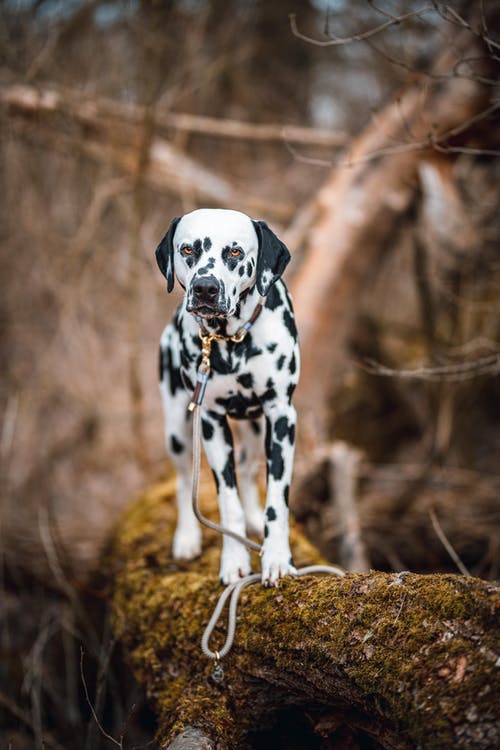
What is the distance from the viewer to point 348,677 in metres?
2.29

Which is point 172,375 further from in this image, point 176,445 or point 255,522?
point 255,522

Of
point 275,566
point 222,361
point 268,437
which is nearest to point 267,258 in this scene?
point 222,361

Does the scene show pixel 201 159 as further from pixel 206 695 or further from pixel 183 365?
pixel 206 695

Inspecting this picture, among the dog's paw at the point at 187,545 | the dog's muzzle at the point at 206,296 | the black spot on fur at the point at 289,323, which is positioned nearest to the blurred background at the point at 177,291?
the dog's paw at the point at 187,545

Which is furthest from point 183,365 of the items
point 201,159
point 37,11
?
point 201,159

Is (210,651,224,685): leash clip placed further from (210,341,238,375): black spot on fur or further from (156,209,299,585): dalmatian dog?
(210,341,238,375): black spot on fur

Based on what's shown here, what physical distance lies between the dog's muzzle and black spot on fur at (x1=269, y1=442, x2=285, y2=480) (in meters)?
0.73

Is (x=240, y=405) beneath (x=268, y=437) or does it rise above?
above

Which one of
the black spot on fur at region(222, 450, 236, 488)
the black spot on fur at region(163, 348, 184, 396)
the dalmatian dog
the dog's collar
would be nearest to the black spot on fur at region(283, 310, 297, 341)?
the dalmatian dog

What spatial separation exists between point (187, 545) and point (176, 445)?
0.55 m

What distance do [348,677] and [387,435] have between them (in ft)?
24.6

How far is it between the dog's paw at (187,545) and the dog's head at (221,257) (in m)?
1.58

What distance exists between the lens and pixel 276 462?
296 cm

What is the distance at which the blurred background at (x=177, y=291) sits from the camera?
5.93m
